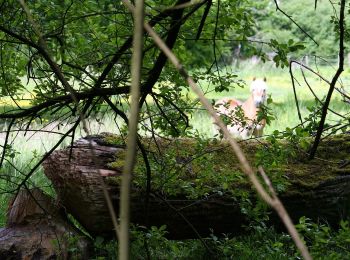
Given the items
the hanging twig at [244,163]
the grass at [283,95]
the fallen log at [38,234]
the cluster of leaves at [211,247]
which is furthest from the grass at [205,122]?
the hanging twig at [244,163]

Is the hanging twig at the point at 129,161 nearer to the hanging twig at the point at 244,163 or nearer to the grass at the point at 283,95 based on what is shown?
the hanging twig at the point at 244,163

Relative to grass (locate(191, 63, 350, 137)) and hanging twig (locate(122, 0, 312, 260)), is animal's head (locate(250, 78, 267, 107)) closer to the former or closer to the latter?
grass (locate(191, 63, 350, 137))

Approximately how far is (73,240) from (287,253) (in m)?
1.68

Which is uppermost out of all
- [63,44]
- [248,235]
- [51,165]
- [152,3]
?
[152,3]

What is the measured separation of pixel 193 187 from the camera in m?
4.09

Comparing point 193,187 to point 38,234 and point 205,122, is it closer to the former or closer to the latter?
point 38,234

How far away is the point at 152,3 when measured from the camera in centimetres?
346

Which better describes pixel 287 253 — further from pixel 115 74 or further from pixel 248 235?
pixel 115 74

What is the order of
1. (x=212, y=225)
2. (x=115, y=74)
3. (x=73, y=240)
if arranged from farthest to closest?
(x=212, y=225) < (x=73, y=240) < (x=115, y=74)

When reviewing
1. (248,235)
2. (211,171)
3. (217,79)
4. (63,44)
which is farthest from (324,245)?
(248,235)

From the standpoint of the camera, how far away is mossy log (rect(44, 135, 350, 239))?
411 centimetres

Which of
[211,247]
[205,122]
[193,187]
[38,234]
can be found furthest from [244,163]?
[205,122]

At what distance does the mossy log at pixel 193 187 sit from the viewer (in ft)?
13.5

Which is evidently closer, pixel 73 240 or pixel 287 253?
pixel 73 240
